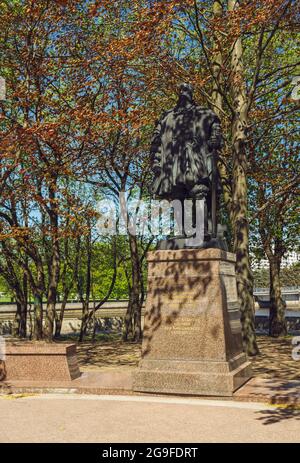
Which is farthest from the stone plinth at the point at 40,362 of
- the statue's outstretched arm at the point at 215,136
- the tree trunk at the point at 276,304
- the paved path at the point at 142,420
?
the tree trunk at the point at 276,304

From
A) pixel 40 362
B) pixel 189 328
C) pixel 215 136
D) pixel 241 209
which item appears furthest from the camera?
pixel 241 209

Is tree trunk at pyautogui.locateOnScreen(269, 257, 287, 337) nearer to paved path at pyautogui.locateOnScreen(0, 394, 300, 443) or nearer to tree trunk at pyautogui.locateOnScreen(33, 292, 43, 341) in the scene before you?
tree trunk at pyautogui.locateOnScreen(33, 292, 43, 341)

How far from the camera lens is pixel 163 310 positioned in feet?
35.0

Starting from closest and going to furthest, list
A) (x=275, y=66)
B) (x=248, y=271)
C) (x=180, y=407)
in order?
(x=180, y=407) < (x=248, y=271) < (x=275, y=66)

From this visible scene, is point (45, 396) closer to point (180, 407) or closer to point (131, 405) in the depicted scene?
point (131, 405)

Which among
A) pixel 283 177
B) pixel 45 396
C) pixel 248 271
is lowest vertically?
pixel 45 396

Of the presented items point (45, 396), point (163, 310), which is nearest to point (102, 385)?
point (45, 396)

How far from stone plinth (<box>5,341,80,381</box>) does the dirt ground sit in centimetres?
432

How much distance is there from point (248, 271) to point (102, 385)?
26.3 ft

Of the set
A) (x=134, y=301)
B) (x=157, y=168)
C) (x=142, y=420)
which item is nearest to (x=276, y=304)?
(x=134, y=301)

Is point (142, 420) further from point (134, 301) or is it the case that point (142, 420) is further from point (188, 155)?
point (134, 301)

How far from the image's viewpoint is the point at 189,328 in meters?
10.4

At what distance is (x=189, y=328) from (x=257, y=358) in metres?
7.48

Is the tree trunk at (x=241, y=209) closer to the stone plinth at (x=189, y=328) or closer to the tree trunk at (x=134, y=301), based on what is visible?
the stone plinth at (x=189, y=328)
